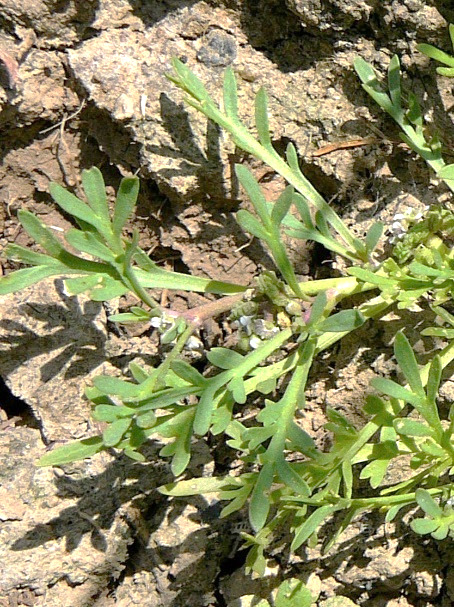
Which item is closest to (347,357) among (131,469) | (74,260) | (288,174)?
(288,174)

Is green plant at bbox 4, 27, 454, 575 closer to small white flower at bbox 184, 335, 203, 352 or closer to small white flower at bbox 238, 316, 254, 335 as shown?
small white flower at bbox 238, 316, 254, 335

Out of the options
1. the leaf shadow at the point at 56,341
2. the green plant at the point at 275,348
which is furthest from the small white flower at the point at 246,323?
the leaf shadow at the point at 56,341

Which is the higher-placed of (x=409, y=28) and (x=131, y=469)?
(x=409, y=28)

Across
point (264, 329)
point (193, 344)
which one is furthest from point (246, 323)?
point (193, 344)

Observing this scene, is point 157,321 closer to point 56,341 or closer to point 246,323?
point 246,323

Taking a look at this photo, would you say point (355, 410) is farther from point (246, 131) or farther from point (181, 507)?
point (246, 131)

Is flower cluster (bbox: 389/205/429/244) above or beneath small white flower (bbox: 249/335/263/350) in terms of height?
above

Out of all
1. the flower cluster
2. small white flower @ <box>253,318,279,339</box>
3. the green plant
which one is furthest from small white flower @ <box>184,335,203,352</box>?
the flower cluster

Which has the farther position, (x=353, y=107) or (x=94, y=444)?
(x=353, y=107)
